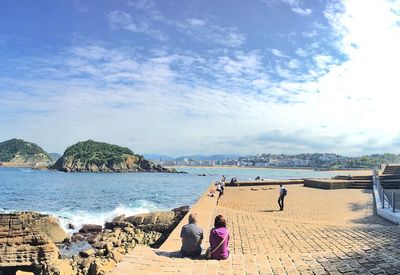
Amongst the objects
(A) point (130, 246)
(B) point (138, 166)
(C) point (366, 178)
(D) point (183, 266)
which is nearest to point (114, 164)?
(B) point (138, 166)

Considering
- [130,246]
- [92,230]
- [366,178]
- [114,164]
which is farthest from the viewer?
[114,164]

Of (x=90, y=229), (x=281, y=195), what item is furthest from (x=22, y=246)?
(x=281, y=195)

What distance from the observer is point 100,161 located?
155250 mm

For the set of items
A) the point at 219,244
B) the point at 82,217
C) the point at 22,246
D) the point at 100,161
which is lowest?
the point at 82,217

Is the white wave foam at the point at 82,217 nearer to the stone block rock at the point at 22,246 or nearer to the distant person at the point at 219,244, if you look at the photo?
the stone block rock at the point at 22,246

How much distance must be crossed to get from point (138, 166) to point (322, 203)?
142701 mm

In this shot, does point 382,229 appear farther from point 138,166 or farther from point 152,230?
point 138,166

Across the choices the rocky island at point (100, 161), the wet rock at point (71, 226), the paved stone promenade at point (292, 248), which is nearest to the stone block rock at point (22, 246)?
the paved stone promenade at point (292, 248)

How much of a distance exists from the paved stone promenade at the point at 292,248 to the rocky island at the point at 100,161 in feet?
456

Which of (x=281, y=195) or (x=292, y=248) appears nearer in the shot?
(x=292, y=248)

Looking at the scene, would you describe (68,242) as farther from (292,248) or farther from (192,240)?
(192,240)

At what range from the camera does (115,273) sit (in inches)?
259

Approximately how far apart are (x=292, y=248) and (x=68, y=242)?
13634mm

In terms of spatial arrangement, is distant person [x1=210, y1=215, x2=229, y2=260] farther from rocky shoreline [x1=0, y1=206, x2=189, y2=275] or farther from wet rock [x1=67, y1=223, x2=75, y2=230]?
wet rock [x1=67, y1=223, x2=75, y2=230]
